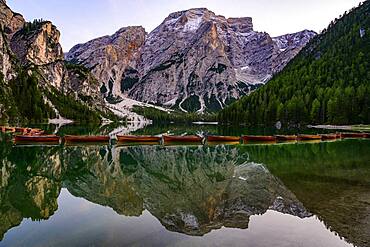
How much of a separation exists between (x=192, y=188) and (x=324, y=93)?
141340 millimetres

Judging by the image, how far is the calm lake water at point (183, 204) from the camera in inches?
606

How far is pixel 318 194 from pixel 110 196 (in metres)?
13.6

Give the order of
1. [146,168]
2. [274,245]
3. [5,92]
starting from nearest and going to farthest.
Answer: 1. [274,245]
2. [146,168]
3. [5,92]

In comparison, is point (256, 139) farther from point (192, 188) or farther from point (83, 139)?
point (192, 188)

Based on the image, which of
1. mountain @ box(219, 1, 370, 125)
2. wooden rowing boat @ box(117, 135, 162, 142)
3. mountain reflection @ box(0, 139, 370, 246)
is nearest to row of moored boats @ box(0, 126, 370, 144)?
wooden rowing boat @ box(117, 135, 162, 142)

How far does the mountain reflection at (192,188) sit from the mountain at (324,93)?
338 ft

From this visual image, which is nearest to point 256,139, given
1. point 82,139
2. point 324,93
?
point 82,139

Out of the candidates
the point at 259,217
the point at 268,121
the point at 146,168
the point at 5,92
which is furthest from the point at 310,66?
the point at 259,217

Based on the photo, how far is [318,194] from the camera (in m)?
22.8

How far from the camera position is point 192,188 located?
25.9 meters

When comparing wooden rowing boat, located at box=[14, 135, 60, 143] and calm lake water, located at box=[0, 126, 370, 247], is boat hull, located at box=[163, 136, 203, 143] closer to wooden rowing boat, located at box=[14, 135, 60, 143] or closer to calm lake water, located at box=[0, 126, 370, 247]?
wooden rowing boat, located at box=[14, 135, 60, 143]

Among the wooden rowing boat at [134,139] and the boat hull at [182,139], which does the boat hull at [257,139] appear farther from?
the wooden rowing boat at [134,139]

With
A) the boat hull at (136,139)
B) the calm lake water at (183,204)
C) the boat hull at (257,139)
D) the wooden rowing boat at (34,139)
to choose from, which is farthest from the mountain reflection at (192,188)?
the boat hull at (257,139)

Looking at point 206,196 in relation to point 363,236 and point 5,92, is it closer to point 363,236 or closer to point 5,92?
point 363,236
